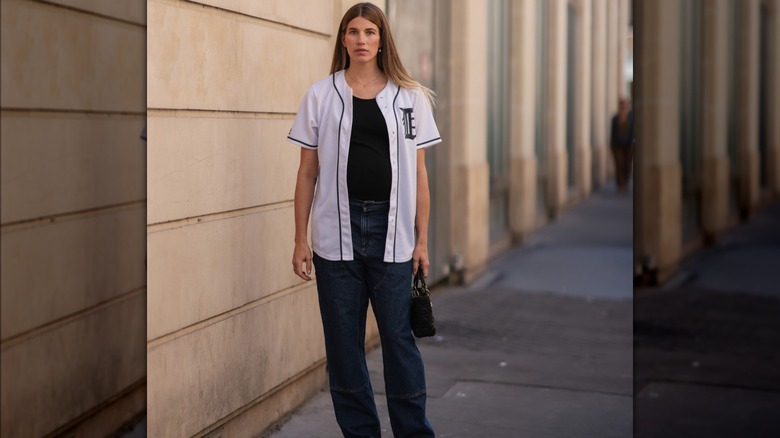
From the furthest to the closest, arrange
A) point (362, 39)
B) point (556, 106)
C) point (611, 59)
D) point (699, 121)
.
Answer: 1. point (611, 59)
2. point (556, 106)
3. point (362, 39)
4. point (699, 121)

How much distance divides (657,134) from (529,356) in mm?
4243

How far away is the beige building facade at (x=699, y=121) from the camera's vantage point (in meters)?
3.90

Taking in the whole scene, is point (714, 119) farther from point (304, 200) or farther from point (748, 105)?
point (304, 200)

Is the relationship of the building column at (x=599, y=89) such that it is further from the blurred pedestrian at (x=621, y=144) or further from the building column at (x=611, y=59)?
the building column at (x=611, y=59)

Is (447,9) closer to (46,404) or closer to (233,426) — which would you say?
(233,426)

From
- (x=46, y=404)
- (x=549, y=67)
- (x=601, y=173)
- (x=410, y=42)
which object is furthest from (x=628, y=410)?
(x=601, y=173)

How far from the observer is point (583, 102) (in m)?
22.5

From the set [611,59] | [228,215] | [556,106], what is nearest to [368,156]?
[228,215]

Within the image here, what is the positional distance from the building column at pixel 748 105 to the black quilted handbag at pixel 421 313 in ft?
4.47

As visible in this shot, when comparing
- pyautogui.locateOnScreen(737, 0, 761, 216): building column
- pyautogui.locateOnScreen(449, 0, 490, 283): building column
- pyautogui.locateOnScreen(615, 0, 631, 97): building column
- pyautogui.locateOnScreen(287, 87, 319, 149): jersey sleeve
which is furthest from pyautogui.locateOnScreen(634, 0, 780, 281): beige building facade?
pyautogui.locateOnScreen(615, 0, 631, 97): building column

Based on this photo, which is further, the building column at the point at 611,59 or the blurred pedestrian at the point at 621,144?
the building column at the point at 611,59

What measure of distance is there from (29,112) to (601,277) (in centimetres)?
983

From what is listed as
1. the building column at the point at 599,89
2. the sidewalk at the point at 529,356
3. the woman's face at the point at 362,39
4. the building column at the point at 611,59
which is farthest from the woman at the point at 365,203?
the building column at the point at 611,59

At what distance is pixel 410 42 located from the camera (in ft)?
34.1
